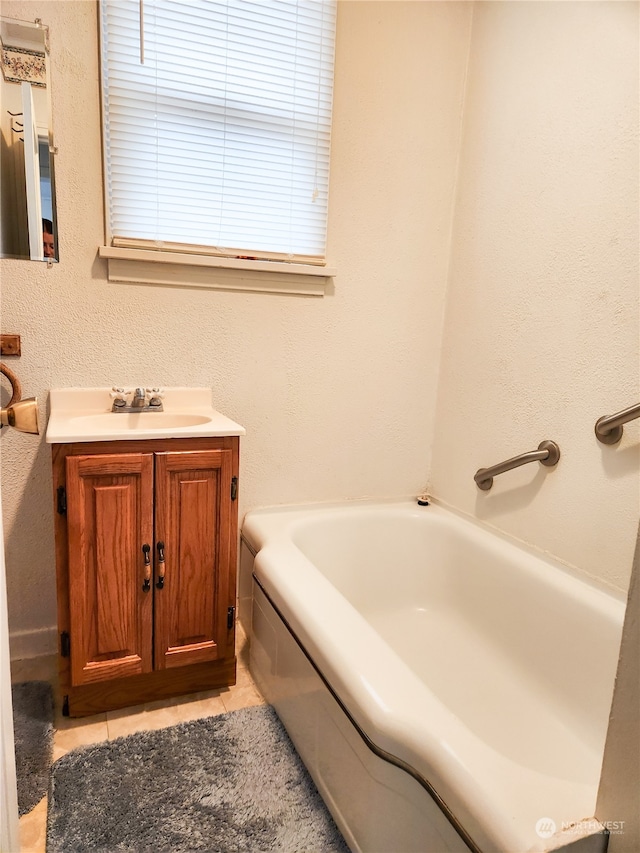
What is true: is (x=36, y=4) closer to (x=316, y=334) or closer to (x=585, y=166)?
(x=316, y=334)

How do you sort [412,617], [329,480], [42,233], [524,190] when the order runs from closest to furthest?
1. [42,233]
2. [524,190]
3. [412,617]
4. [329,480]

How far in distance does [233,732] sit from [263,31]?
7.59ft

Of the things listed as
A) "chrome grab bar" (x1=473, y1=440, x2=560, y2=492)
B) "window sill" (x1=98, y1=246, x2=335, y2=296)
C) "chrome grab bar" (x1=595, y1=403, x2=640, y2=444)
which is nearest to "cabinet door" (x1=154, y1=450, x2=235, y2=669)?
"window sill" (x1=98, y1=246, x2=335, y2=296)

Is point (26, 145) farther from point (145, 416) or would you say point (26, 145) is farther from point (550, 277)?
point (550, 277)

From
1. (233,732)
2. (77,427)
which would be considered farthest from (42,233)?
(233,732)

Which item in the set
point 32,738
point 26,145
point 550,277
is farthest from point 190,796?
point 550,277

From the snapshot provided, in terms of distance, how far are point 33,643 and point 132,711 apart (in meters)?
0.50

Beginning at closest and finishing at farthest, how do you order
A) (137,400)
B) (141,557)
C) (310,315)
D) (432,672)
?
1. (141,557)
2. (432,672)
3. (137,400)
4. (310,315)

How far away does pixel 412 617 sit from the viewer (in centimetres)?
211

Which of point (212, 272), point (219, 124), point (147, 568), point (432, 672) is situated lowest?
point (432, 672)

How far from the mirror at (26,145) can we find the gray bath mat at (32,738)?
1302 mm

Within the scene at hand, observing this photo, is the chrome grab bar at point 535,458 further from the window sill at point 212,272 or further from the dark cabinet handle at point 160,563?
the dark cabinet handle at point 160,563

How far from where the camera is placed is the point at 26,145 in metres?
1.38

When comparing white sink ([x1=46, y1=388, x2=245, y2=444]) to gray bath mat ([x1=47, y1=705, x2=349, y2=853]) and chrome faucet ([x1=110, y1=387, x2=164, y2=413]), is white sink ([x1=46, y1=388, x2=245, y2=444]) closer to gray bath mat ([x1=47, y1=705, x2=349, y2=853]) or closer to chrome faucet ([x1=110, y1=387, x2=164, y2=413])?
chrome faucet ([x1=110, y1=387, x2=164, y2=413])
